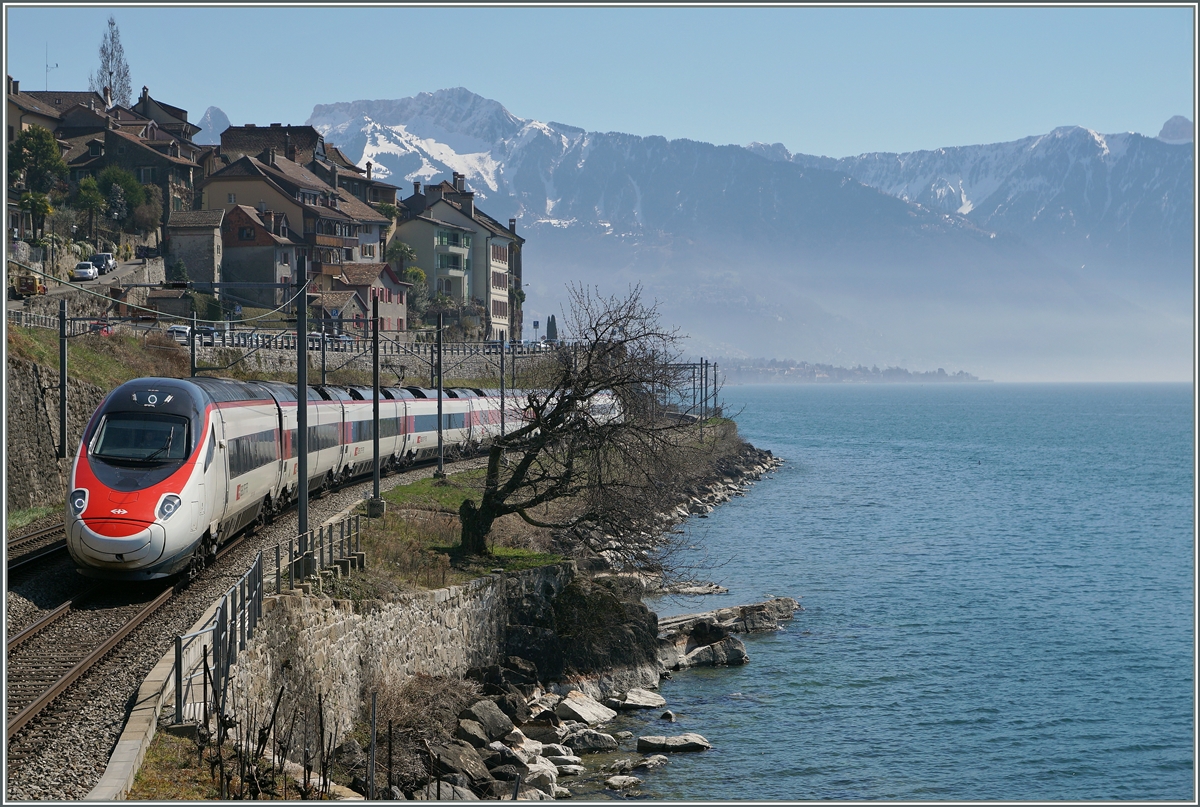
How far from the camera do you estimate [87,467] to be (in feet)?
66.5

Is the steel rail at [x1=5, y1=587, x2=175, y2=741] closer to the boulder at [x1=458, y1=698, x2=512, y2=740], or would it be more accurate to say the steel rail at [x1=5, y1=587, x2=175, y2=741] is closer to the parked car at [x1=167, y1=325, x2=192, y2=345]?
the boulder at [x1=458, y1=698, x2=512, y2=740]

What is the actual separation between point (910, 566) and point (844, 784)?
98.9 ft

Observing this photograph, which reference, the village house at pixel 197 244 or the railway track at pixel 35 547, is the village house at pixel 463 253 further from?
the railway track at pixel 35 547

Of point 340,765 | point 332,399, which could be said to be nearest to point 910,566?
point 332,399

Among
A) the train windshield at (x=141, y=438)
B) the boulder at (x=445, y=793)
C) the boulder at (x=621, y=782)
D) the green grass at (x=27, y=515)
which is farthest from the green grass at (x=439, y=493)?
the boulder at (x=445, y=793)

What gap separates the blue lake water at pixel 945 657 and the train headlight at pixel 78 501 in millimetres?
11747

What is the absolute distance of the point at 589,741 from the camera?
2517 centimetres

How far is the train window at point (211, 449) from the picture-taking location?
861 inches

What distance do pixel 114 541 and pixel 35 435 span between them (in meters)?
18.2

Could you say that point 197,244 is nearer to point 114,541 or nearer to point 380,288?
point 380,288

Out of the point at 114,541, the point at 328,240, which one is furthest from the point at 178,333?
the point at 114,541

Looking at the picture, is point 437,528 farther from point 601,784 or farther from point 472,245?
point 472,245

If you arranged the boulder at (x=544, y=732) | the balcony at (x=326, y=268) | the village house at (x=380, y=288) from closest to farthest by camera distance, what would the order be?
the boulder at (x=544, y=732), the village house at (x=380, y=288), the balcony at (x=326, y=268)

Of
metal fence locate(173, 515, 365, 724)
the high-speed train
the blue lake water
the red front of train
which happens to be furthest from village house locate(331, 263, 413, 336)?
metal fence locate(173, 515, 365, 724)
